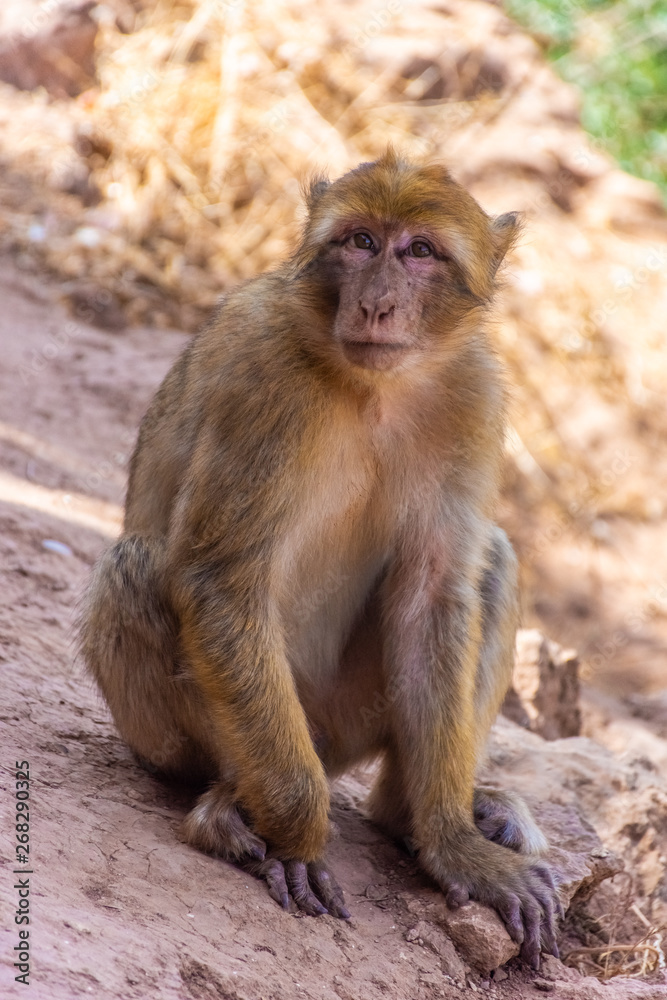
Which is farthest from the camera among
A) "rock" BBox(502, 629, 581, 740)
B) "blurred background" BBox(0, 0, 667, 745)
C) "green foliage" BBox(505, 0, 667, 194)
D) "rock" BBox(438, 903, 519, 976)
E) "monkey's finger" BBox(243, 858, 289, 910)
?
"green foliage" BBox(505, 0, 667, 194)

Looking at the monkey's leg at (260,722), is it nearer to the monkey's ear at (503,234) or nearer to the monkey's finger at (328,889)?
the monkey's finger at (328,889)

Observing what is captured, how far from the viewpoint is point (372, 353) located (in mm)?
2945

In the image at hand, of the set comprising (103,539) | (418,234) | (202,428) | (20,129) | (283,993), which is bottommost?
(283,993)

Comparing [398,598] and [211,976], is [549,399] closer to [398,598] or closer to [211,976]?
[398,598]

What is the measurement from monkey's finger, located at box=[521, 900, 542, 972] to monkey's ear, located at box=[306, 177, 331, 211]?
2.13 meters

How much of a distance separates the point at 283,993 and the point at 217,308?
2.08 metres

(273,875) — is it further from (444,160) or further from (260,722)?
(444,160)

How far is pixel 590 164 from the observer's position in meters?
9.70

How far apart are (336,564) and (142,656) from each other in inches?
24.7

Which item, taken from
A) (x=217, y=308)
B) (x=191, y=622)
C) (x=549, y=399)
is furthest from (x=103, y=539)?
(x=549, y=399)

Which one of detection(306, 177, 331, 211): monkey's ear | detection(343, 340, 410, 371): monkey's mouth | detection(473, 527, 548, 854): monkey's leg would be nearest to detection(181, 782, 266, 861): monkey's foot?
detection(473, 527, 548, 854): monkey's leg

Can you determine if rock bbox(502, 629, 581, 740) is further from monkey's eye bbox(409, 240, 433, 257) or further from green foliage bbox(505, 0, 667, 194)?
green foliage bbox(505, 0, 667, 194)

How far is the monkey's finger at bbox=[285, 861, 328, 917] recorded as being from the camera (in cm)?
305

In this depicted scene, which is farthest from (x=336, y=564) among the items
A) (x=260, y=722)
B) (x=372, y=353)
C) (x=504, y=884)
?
(x=504, y=884)
